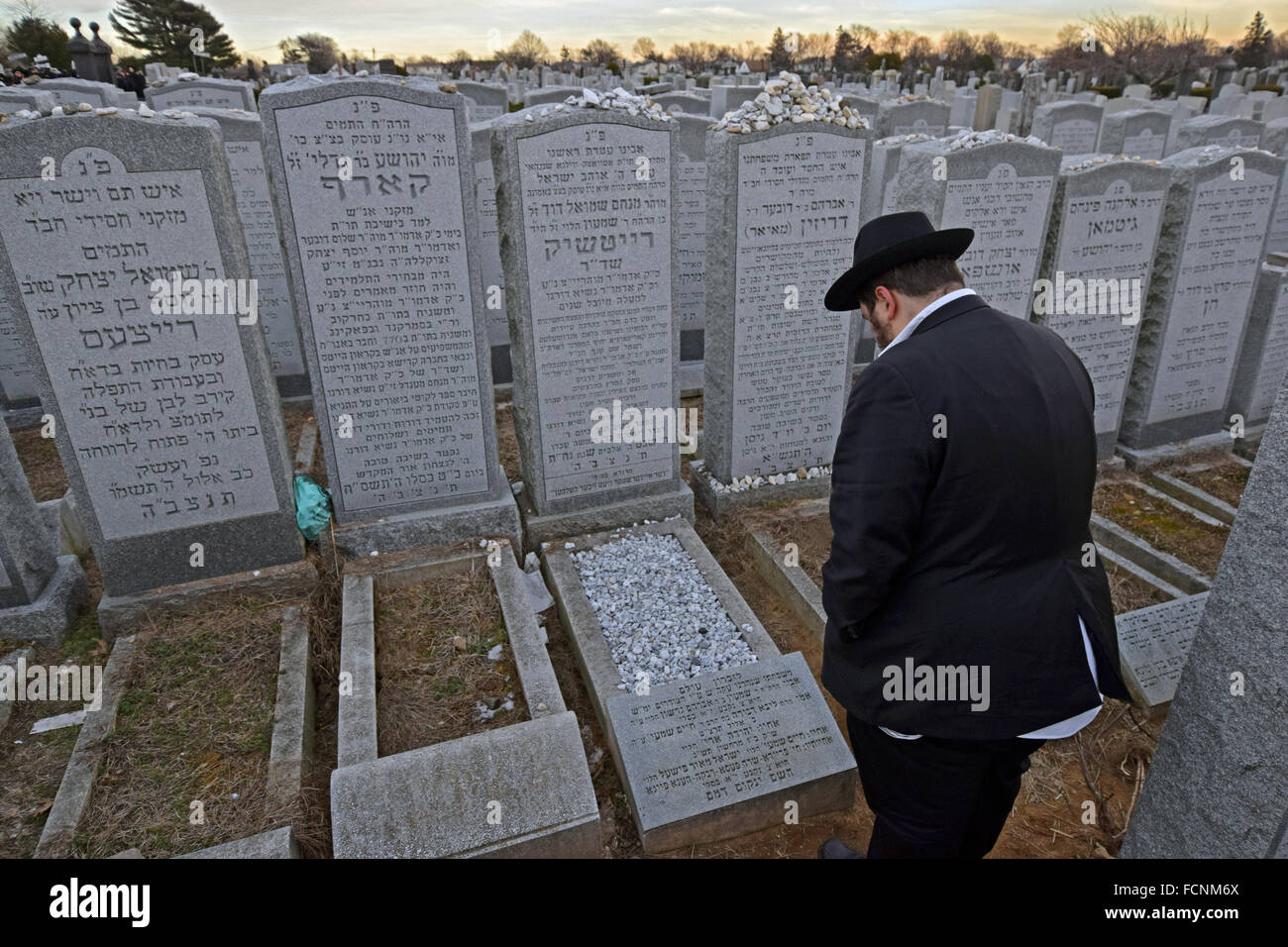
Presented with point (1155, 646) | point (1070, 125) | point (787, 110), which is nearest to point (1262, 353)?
point (1155, 646)

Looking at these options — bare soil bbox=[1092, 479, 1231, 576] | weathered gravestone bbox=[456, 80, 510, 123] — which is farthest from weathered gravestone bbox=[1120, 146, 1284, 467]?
weathered gravestone bbox=[456, 80, 510, 123]

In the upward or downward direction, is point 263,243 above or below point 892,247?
below

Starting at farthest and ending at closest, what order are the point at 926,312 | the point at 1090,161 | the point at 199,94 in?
the point at 199,94
the point at 1090,161
the point at 926,312

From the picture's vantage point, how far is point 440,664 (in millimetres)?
4199

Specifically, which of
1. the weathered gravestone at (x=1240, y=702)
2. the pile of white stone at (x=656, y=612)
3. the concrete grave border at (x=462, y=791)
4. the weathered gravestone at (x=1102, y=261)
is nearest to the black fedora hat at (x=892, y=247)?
the weathered gravestone at (x=1240, y=702)

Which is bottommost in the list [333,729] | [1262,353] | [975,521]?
[333,729]

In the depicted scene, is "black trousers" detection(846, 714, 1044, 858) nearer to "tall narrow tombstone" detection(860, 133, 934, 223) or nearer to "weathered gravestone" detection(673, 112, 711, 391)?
"weathered gravestone" detection(673, 112, 711, 391)

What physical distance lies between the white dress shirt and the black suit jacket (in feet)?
0.08

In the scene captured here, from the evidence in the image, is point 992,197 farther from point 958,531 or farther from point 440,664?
point 440,664

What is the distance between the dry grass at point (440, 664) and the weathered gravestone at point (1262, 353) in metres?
7.03

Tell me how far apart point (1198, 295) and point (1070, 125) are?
913cm

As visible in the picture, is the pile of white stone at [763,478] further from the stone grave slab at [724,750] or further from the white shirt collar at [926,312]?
the white shirt collar at [926,312]

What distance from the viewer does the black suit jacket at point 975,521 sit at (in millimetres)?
2148
